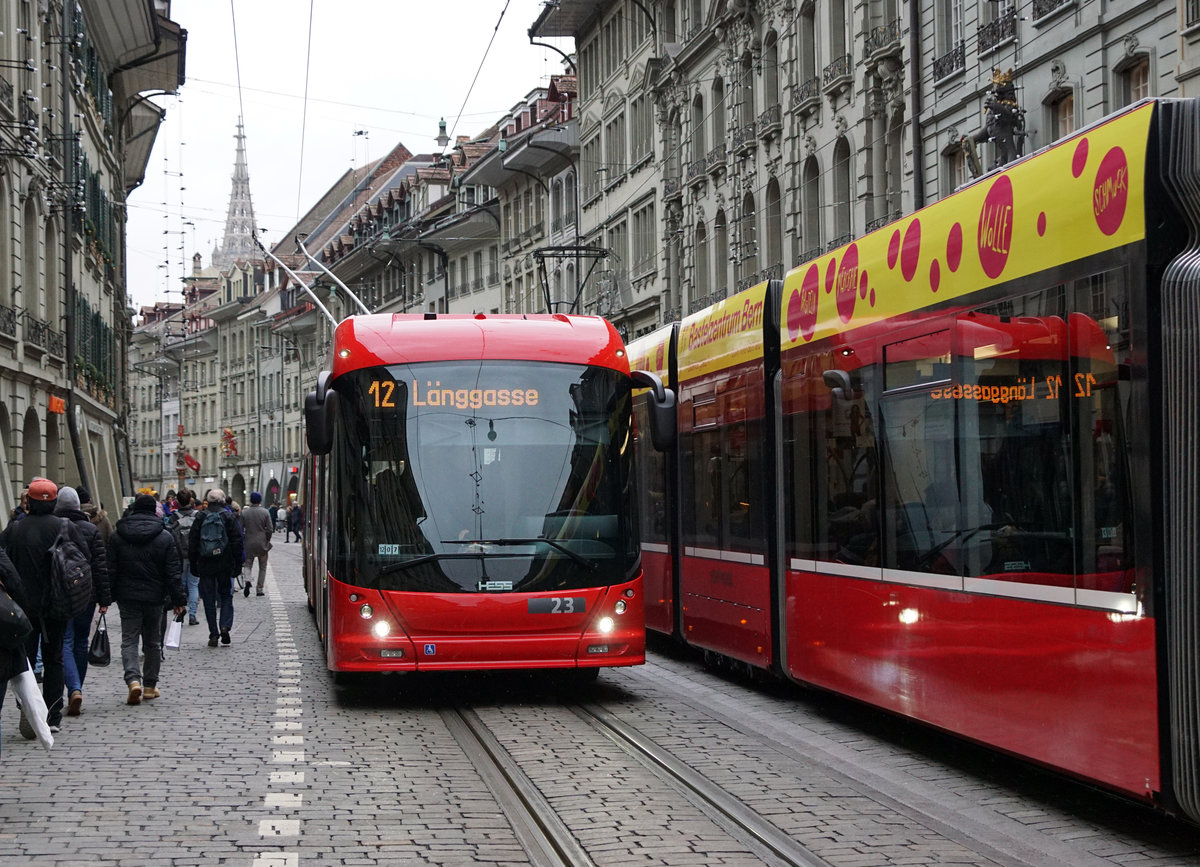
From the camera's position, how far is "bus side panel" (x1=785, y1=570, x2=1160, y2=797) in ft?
23.4

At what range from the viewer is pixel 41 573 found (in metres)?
11.3

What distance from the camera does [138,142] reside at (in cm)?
5525

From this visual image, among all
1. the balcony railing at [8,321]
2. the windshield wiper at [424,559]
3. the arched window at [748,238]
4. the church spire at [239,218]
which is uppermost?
the church spire at [239,218]

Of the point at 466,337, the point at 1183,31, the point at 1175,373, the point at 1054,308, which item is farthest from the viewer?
the point at 1183,31

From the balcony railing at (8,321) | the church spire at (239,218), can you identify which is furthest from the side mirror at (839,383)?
the church spire at (239,218)

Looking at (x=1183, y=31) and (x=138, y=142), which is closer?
(x=1183, y=31)

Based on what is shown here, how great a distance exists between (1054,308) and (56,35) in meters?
27.1

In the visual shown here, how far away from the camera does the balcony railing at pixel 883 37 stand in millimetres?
30234

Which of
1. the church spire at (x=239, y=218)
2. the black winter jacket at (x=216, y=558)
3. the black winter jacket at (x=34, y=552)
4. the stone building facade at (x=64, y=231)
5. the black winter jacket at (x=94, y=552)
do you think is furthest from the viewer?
the church spire at (x=239, y=218)

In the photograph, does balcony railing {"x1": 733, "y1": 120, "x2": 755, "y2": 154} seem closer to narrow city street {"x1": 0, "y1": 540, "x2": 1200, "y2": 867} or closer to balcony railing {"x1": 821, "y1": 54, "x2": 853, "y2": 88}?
balcony railing {"x1": 821, "y1": 54, "x2": 853, "y2": 88}

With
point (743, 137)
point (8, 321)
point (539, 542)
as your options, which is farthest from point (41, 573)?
point (743, 137)

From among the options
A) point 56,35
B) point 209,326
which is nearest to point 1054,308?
point 56,35

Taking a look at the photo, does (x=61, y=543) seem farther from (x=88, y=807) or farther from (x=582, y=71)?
(x=582, y=71)

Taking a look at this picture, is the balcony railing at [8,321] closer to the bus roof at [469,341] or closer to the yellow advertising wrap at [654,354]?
the yellow advertising wrap at [654,354]
